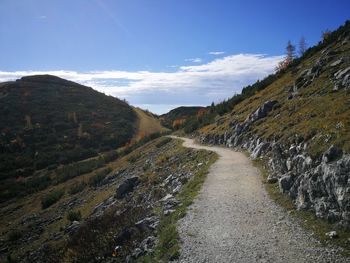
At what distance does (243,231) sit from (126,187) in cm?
1726

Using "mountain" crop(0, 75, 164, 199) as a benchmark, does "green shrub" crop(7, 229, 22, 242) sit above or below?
below

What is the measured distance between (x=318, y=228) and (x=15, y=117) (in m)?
90.7

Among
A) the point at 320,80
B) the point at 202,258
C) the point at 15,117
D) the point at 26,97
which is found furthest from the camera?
the point at 26,97

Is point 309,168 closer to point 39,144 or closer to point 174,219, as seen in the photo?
point 174,219

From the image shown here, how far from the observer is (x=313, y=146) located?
47.4 feet

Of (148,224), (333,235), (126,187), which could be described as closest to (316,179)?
(333,235)

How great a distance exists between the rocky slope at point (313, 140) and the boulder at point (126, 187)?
11423 mm

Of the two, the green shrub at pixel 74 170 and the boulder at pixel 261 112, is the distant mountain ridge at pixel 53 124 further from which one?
the boulder at pixel 261 112

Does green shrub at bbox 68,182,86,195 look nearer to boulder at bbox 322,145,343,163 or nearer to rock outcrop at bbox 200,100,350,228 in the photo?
rock outcrop at bbox 200,100,350,228

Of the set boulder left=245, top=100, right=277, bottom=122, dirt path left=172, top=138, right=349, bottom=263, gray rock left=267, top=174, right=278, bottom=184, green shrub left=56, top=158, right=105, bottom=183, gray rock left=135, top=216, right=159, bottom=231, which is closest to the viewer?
dirt path left=172, top=138, right=349, bottom=263

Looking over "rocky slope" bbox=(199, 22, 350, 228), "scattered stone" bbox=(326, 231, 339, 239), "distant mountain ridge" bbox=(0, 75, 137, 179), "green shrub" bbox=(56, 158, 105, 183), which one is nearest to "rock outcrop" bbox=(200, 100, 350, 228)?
"rocky slope" bbox=(199, 22, 350, 228)

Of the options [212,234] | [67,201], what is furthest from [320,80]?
[67,201]

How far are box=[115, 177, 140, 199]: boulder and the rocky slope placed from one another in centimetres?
1142

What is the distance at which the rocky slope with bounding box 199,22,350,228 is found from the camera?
11195 mm
